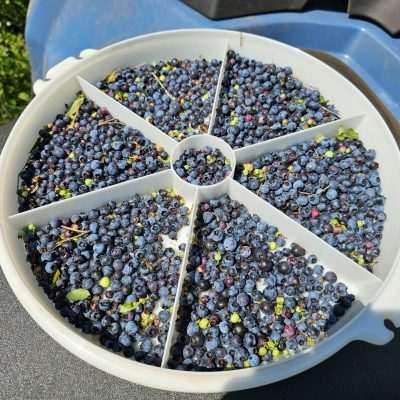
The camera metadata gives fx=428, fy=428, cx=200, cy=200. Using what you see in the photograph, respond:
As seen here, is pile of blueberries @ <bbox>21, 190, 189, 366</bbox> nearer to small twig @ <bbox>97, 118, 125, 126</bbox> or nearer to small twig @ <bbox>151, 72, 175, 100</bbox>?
small twig @ <bbox>97, 118, 125, 126</bbox>

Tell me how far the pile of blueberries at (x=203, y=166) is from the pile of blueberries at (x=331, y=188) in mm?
89

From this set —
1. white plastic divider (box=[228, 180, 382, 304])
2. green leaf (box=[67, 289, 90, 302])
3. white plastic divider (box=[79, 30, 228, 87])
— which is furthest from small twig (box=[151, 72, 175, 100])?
green leaf (box=[67, 289, 90, 302])

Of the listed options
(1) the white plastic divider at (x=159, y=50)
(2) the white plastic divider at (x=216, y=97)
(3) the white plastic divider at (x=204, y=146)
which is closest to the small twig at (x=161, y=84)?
(1) the white plastic divider at (x=159, y=50)

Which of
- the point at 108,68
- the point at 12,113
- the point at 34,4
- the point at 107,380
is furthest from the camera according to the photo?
the point at 12,113

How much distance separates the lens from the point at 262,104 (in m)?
2.01

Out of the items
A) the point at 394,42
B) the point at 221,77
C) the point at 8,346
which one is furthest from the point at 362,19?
the point at 8,346

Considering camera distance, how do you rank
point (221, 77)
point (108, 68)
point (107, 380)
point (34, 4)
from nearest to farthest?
point (107, 380) < point (221, 77) < point (108, 68) < point (34, 4)

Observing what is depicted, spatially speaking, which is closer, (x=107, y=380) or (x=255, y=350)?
(x=255, y=350)

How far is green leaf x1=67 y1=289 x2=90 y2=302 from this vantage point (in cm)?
152

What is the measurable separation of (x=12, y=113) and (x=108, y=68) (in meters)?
0.99

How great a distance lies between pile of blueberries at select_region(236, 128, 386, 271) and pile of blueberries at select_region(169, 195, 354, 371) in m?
0.13

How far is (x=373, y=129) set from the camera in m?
1.83

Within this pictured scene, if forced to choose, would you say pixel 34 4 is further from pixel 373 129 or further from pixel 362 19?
pixel 373 129

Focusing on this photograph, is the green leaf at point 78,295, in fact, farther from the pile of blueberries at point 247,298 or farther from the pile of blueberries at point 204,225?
the pile of blueberries at point 247,298
